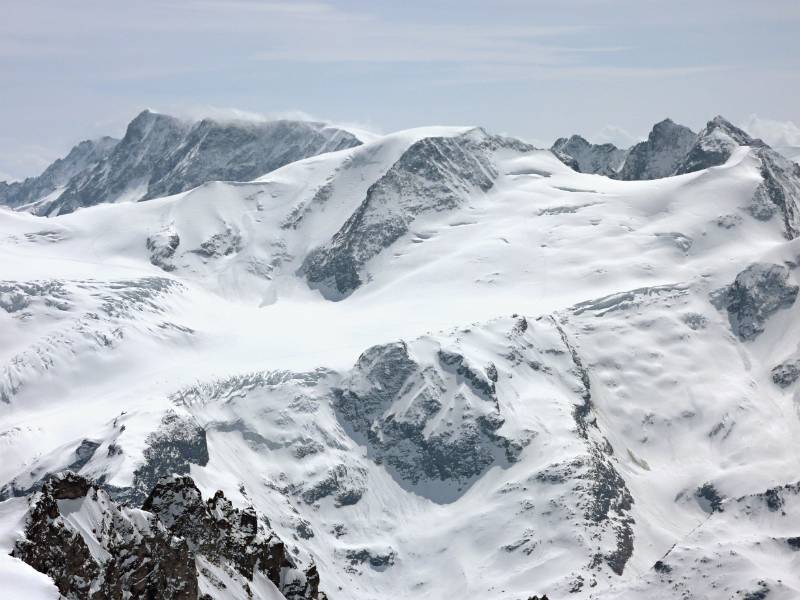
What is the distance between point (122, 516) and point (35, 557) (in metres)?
13.0

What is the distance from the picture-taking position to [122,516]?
10144 cm

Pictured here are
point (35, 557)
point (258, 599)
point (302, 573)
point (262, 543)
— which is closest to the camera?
point (35, 557)

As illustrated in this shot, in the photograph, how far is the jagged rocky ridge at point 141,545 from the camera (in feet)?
299

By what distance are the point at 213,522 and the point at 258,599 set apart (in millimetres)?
8904

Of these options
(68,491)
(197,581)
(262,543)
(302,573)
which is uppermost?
(68,491)

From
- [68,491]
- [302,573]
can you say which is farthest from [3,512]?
[302,573]

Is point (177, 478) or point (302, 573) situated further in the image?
point (302, 573)

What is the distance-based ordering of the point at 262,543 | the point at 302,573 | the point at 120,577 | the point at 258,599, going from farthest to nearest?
the point at 302,573, the point at 262,543, the point at 258,599, the point at 120,577

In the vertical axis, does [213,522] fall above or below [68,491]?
below

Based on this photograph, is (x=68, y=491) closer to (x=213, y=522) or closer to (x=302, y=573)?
(x=213, y=522)

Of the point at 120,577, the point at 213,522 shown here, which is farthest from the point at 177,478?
the point at 120,577

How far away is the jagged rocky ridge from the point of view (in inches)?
3588

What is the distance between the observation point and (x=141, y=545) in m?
100

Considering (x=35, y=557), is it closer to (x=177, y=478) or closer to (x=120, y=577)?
(x=120, y=577)
